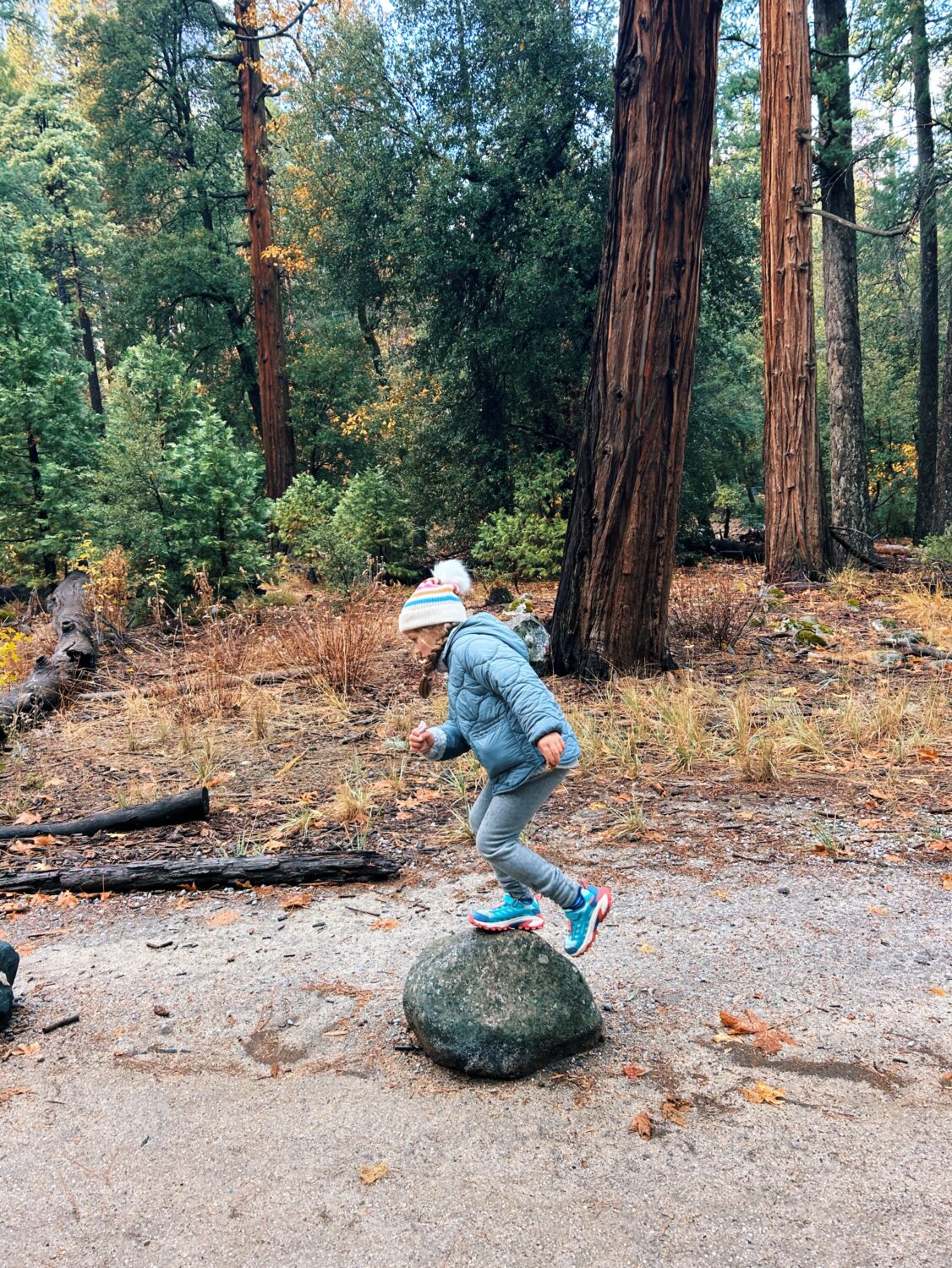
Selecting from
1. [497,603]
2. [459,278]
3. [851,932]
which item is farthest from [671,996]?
[459,278]

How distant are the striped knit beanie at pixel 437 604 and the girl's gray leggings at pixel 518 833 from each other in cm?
60

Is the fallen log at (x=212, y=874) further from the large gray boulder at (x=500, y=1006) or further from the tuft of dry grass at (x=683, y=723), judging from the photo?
the tuft of dry grass at (x=683, y=723)

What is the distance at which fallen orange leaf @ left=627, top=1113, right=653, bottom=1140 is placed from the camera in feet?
7.97

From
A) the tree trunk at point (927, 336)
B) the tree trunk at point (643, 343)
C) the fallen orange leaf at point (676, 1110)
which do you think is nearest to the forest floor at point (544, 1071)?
the fallen orange leaf at point (676, 1110)

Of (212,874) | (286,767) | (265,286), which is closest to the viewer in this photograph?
(212,874)

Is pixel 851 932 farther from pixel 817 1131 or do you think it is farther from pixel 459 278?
pixel 459 278

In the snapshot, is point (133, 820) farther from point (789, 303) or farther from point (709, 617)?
point (789, 303)

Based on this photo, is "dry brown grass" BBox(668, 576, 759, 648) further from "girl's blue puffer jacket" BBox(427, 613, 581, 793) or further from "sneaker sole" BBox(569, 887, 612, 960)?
"girl's blue puffer jacket" BBox(427, 613, 581, 793)

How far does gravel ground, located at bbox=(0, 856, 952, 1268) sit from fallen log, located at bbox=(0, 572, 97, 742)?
152 inches

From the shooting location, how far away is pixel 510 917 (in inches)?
121

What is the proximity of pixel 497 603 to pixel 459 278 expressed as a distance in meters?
5.88

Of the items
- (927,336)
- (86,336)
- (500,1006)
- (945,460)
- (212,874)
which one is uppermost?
(86,336)

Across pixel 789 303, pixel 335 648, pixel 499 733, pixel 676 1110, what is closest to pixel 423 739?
pixel 499 733

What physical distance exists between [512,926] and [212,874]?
194 cm
